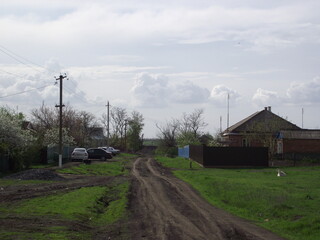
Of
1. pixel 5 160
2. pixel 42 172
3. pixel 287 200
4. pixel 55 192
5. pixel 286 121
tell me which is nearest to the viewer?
pixel 287 200

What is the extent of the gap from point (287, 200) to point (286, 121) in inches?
1861

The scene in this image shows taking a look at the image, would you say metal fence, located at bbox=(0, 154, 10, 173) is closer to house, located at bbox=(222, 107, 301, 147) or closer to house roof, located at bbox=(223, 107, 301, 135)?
house, located at bbox=(222, 107, 301, 147)

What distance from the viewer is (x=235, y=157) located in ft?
142

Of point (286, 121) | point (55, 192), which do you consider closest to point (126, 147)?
point (286, 121)

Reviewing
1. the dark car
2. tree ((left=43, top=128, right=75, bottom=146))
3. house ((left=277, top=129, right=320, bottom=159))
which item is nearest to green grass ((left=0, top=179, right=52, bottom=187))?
the dark car

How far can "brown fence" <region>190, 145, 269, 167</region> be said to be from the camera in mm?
43219

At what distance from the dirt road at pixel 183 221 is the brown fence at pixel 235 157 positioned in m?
22.5

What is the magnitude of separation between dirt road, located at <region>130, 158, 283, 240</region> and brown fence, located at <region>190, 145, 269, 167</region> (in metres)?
22.5

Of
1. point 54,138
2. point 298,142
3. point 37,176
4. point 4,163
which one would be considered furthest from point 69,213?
point 54,138

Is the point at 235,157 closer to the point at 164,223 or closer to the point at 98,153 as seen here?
the point at 98,153

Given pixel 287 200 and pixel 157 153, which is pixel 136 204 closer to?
pixel 287 200

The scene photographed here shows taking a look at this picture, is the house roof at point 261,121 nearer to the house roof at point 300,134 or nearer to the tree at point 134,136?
the house roof at point 300,134

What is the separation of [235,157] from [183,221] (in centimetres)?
3052

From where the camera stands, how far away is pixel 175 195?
21.0 metres
